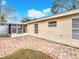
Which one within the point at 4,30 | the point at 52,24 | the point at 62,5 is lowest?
the point at 4,30

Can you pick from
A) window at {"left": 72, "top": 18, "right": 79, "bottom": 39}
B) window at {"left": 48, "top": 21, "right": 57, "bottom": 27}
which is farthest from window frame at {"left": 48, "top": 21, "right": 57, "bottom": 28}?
window at {"left": 72, "top": 18, "right": 79, "bottom": 39}

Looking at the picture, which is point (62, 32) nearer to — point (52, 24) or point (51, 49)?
point (52, 24)

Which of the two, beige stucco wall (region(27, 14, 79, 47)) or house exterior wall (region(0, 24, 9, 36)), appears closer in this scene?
beige stucco wall (region(27, 14, 79, 47))

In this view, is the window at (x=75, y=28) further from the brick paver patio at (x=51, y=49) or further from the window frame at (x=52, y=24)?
the window frame at (x=52, y=24)

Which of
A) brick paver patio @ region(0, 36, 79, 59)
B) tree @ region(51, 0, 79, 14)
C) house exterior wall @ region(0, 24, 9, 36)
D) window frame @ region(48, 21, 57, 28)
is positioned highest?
tree @ region(51, 0, 79, 14)

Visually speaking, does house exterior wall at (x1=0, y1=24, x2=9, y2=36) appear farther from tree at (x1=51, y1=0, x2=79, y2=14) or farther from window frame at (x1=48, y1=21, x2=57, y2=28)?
tree at (x1=51, y1=0, x2=79, y2=14)

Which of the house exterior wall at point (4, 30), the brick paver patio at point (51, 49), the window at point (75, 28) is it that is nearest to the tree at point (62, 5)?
the house exterior wall at point (4, 30)

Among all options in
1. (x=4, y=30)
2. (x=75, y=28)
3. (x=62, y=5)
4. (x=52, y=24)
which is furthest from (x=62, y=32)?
(x=62, y=5)

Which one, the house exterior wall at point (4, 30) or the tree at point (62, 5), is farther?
the tree at point (62, 5)

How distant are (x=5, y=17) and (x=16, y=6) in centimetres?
538

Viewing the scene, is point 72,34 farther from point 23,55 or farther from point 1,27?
point 1,27

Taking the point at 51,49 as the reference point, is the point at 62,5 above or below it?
above

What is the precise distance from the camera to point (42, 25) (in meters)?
14.5

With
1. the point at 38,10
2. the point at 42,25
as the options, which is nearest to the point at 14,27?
the point at 42,25
